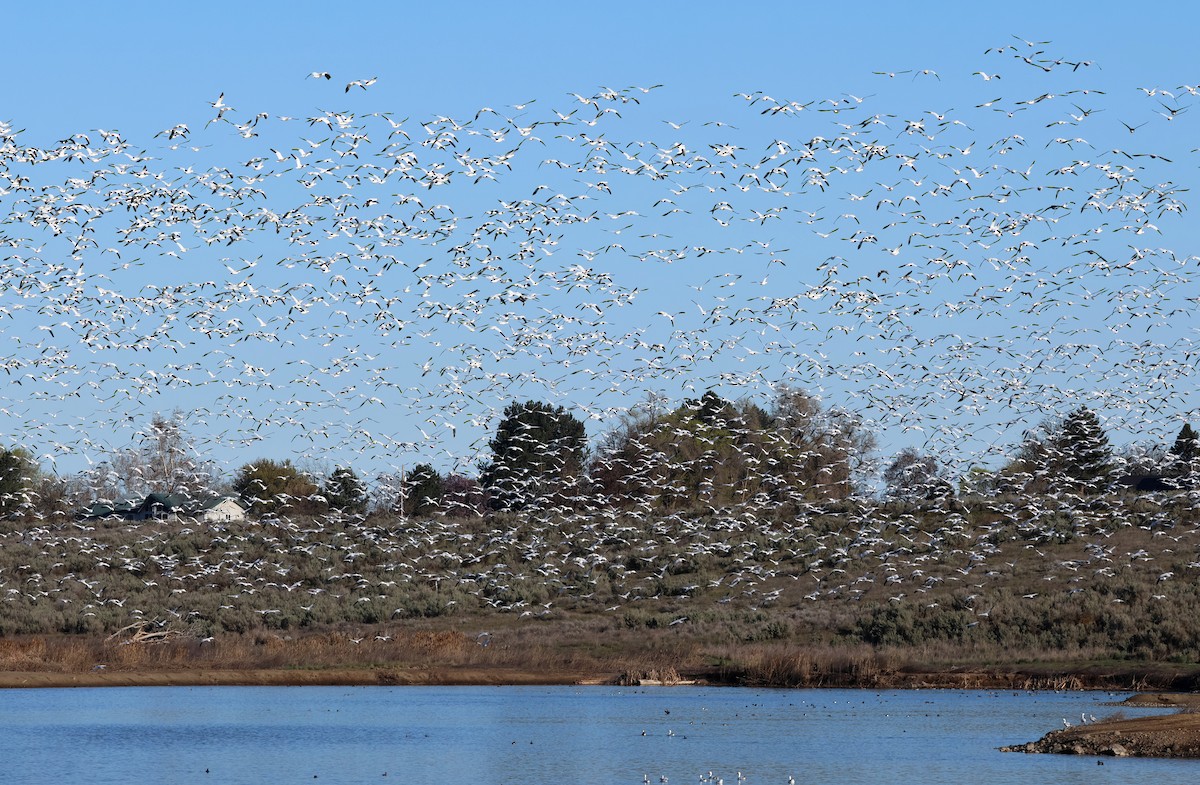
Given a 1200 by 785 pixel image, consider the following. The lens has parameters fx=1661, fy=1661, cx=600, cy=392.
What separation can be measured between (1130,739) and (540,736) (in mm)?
12392

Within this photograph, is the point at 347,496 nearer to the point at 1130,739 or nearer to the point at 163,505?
the point at 163,505

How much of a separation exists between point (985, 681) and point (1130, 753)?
17.3 meters

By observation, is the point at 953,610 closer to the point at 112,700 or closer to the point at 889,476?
the point at 112,700

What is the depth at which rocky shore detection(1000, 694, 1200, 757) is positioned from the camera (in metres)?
29.5

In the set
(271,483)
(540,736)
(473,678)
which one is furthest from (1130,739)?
(271,483)

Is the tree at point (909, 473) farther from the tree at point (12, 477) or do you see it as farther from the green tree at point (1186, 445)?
the tree at point (12, 477)

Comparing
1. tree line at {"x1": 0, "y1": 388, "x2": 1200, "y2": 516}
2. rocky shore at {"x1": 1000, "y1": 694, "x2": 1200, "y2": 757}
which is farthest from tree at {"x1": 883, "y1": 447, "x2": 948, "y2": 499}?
rocky shore at {"x1": 1000, "y1": 694, "x2": 1200, "y2": 757}

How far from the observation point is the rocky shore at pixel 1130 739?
29.5m

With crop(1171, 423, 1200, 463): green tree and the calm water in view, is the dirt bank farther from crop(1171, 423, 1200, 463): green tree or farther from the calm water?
crop(1171, 423, 1200, 463): green tree

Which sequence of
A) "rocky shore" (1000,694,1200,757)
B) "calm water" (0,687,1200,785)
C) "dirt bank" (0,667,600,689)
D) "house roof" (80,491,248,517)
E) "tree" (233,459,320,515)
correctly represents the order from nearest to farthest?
"calm water" (0,687,1200,785), "rocky shore" (1000,694,1200,757), "dirt bank" (0,667,600,689), "tree" (233,459,320,515), "house roof" (80,491,248,517)

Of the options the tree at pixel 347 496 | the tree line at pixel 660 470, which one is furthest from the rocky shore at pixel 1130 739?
the tree at pixel 347 496

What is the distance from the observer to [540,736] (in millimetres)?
35844

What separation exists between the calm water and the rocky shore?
423 millimetres

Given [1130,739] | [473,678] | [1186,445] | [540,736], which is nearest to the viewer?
[1130,739]
